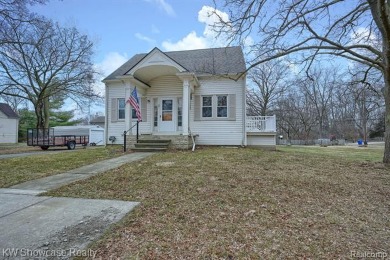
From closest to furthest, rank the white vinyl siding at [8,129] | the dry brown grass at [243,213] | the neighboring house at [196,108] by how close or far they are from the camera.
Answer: the dry brown grass at [243,213] → the neighboring house at [196,108] → the white vinyl siding at [8,129]

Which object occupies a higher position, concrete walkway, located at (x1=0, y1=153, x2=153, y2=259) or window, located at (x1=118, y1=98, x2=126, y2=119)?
window, located at (x1=118, y1=98, x2=126, y2=119)

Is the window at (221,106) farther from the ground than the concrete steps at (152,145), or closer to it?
farther from the ground

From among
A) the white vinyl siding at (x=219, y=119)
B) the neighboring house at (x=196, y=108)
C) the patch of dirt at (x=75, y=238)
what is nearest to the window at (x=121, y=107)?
the neighboring house at (x=196, y=108)

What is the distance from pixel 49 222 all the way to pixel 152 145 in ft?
27.4

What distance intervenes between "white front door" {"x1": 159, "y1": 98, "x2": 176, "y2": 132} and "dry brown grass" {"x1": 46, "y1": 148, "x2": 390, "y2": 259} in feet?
24.7

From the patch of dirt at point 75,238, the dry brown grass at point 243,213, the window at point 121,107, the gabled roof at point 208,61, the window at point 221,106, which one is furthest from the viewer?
the window at point 121,107

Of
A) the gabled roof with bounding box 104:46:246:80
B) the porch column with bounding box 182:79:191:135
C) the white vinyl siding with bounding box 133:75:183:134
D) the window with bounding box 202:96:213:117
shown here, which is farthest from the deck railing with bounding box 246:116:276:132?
the white vinyl siding with bounding box 133:75:183:134

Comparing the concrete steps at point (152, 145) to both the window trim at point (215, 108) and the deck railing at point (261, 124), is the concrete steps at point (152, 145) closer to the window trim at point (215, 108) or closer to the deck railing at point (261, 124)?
the window trim at point (215, 108)

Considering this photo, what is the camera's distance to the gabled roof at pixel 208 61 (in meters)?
14.2

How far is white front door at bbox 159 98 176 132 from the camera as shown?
1425 centimetres

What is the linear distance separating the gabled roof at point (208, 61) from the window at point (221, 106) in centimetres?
142

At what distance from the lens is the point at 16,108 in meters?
43.0

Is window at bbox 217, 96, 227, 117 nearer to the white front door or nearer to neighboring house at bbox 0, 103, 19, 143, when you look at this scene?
the white front door

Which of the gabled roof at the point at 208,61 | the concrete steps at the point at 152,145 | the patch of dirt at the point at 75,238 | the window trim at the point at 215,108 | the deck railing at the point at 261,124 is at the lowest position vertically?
the patch of dirt at the point at 75,238
